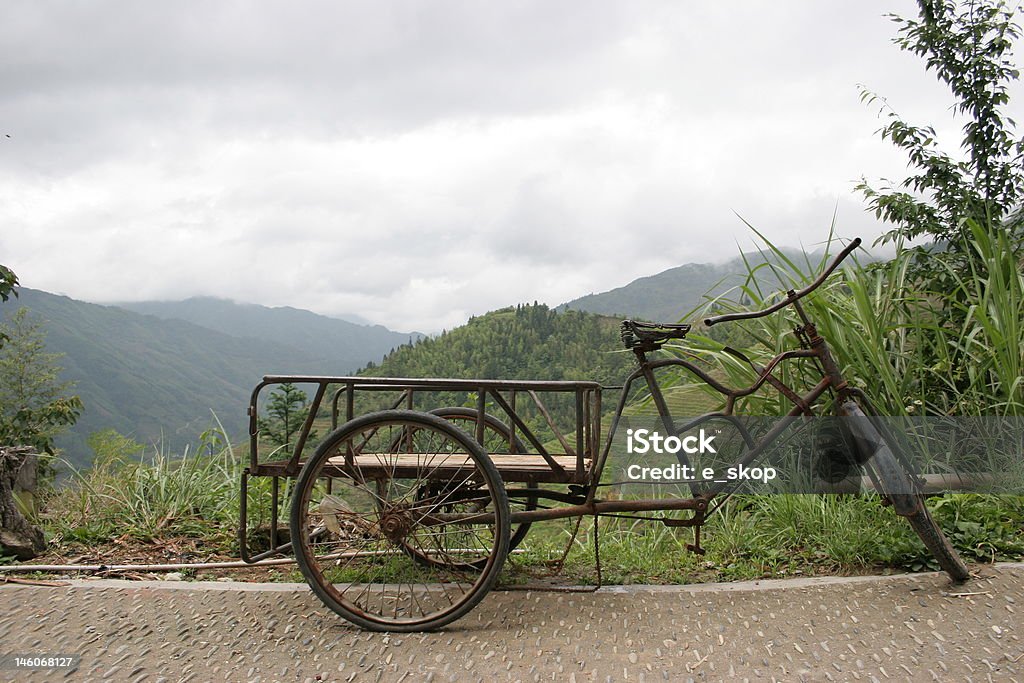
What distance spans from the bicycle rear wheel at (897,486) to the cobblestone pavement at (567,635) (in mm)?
141

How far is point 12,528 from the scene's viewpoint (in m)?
3.84

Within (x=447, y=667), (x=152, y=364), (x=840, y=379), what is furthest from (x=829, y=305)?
(x=152, y=364)

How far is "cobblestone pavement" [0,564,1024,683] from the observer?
257 cm

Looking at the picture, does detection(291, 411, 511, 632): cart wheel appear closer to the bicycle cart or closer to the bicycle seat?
the bicycle cart

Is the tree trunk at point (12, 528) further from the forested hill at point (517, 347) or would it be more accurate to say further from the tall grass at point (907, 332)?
the tall grass at point (907, 332)

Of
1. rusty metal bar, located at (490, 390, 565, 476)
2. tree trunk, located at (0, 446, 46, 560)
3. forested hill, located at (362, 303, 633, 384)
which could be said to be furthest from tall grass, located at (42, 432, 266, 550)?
forested hill, located at (362, 303, 633, 384)

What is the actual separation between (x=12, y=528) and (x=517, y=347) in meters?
4.56

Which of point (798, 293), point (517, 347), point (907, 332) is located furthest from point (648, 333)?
point (517, 347)

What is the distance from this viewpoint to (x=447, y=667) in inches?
102

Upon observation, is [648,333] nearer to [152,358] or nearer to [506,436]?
[506,436]

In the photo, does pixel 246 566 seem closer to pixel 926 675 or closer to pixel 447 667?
pixel 447 667

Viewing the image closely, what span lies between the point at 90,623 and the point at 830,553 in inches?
127

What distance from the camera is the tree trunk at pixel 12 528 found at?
149 inches

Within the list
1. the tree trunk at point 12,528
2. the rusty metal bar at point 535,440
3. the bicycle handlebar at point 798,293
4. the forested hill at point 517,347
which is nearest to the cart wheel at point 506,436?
the rusty metal bar at point 535,440
